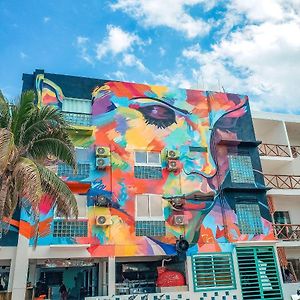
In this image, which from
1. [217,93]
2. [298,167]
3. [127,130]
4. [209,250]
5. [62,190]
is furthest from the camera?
[298,167]

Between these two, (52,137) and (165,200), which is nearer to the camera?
(52,137)

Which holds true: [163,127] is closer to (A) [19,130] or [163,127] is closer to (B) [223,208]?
(B) [223,208]

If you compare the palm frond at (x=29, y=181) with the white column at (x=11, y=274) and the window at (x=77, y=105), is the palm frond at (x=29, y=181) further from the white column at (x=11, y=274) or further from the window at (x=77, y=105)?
the window at (x=77, y=105)

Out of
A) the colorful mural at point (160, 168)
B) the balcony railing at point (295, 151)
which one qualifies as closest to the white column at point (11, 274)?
the colorful mural at point (160, 168)

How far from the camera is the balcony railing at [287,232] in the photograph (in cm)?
2189

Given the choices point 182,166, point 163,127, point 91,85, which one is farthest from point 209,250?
point 91,85

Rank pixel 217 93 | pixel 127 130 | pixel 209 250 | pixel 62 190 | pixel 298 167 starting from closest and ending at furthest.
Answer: pixel 62 190 < pixel 209 250 < pixel 127 130 < pixel 217 93 < pixel 298 167

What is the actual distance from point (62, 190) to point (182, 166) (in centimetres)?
878

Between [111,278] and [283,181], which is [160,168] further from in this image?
[283,181]

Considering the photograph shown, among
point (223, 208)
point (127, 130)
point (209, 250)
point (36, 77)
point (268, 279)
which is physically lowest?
point (268, 279)

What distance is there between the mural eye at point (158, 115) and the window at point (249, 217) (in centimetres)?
599

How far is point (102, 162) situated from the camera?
18328mm

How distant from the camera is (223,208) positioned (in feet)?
64.1

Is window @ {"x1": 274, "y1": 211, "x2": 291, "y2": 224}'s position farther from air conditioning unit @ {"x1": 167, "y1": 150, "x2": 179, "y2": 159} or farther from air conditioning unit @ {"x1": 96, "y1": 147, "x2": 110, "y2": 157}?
air conditioning unit @ {"x1": 96, "y1": 147, "x2": 110, "y2": 157}
